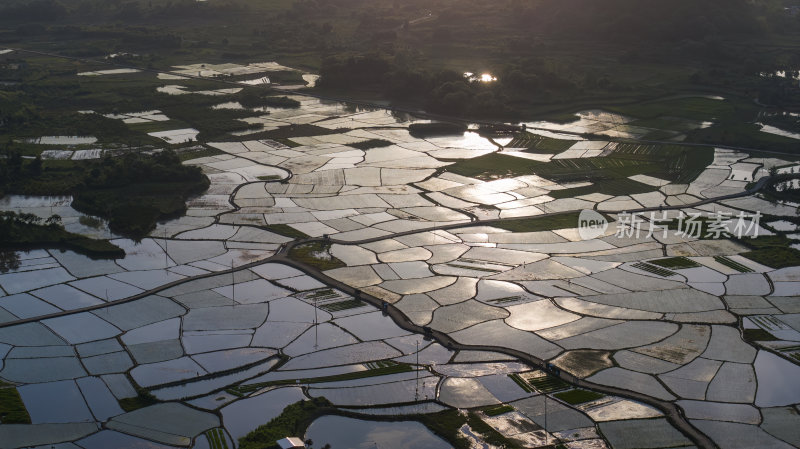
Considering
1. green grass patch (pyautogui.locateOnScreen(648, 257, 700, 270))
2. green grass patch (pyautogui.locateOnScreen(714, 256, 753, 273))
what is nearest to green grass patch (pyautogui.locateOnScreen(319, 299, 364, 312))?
green grass patch (pyautogui.locateOnScreen(648, 257, 700, 270))

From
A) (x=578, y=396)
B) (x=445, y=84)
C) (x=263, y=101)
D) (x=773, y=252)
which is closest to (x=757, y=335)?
(x=578, y=396)

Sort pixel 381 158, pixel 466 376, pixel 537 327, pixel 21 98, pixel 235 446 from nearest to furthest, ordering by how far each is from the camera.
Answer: pixel 235 446
pixel 466 376
pixel 537 327
pixel 381 158
pixel 21 98

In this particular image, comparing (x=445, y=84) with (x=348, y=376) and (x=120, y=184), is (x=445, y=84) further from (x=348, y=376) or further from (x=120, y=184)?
(x=348, y=376)

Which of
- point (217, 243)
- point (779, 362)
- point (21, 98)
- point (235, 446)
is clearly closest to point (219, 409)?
point (235, 446)

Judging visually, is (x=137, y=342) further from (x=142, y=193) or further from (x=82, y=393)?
(x=142, y=193)

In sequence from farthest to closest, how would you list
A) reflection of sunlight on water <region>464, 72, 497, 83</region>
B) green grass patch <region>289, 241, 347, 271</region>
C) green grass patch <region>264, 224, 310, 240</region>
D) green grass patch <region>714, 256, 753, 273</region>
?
1. reflection of sunlight on water <region>464, 72, 497, 83</region>
2. green grass patch <region>264, 224, 310, 240</region>
3. green grass patch <region>289, 241, 347, 271</region>
4. green grass patch <region>714, 256, 753, 273</region>

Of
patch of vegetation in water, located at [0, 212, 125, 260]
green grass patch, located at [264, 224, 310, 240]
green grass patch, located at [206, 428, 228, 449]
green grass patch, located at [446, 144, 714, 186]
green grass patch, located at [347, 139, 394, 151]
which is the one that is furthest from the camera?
green grass patch, located at [347, 139, 394, 151]

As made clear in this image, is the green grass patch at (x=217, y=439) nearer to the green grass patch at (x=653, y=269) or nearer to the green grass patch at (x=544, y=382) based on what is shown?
the green grass patch at (x=544, y=382)

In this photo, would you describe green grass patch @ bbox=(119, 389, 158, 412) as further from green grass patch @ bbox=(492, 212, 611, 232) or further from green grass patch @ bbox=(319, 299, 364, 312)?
green grass patch @ bbox=(492, 212, 611, 232)
